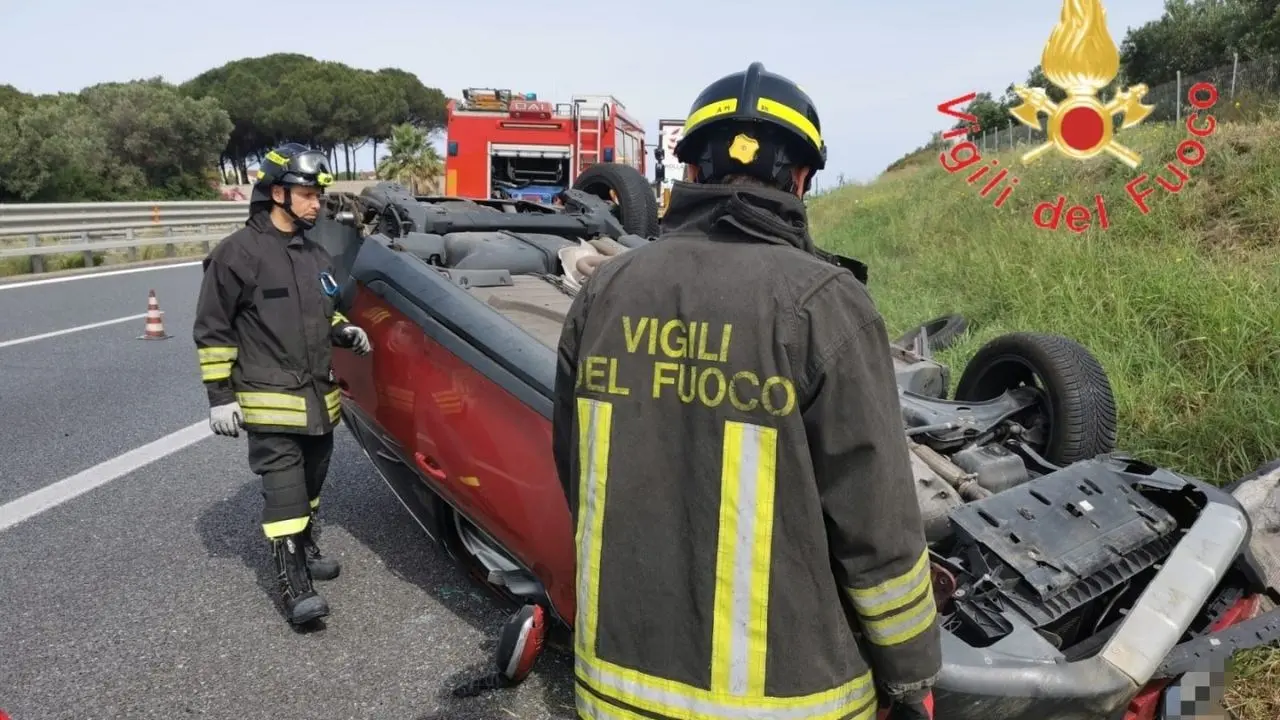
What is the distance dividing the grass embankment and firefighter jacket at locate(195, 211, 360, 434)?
3.12 metres

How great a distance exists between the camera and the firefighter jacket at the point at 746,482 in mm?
1384

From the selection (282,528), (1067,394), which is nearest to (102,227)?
(282,528)

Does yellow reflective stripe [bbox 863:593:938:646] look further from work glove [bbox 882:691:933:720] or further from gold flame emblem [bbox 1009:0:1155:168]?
gold flame emblem [bbox 1009:0:1155:168]

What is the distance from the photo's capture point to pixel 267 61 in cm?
5328

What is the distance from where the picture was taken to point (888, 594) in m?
1.43

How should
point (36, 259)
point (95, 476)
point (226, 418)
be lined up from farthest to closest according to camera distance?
point (36, 259), point (95, 476), point (226, 418)

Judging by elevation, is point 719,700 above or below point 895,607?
below

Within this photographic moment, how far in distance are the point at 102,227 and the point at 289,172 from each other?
15.0 m

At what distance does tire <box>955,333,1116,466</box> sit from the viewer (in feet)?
11.0

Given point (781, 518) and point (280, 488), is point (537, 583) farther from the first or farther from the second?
point (781, 518)

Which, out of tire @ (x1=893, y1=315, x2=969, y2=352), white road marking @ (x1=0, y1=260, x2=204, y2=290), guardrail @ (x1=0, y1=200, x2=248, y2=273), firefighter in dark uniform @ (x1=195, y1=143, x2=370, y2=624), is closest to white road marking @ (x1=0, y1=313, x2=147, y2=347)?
white road marking @ (x1=0, y1=260, x2=204, y2=290)

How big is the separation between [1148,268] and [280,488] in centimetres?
545

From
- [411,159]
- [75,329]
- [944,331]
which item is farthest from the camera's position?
[411,159]

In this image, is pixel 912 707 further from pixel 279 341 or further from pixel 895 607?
pixel 279 341
